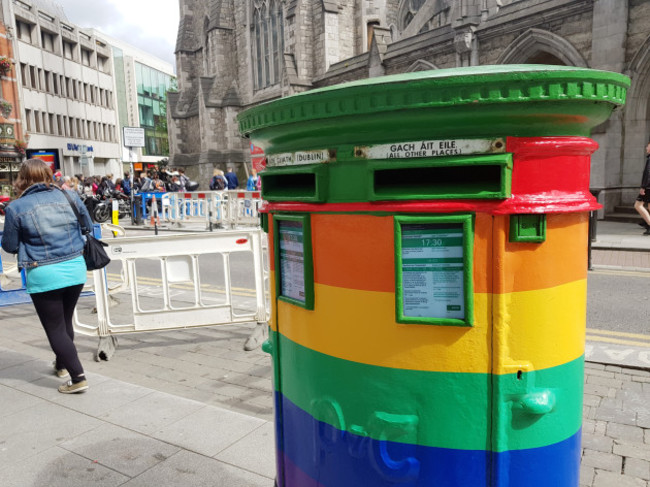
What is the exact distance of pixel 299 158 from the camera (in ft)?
5.96

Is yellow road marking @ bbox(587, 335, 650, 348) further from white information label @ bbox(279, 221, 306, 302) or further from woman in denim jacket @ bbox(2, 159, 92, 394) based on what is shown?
woman in denim jacket @ bbox(2, 159, 92, 394)

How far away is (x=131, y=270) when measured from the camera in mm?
5465

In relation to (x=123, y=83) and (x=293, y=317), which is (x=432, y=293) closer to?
(x=293, y=317)

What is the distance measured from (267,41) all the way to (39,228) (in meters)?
31.1

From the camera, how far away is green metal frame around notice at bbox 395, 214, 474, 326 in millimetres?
1521

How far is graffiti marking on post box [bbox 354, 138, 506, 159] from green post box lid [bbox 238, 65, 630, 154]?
21 mm

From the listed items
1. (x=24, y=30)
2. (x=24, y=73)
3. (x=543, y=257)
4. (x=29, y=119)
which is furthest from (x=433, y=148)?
(x=24, y=30)

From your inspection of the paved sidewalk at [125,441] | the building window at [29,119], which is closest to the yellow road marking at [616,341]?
the paved sidewalk at [125,441]

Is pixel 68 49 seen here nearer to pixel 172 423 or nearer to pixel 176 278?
pixel 176 278

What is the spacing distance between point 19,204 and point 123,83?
68389 mm

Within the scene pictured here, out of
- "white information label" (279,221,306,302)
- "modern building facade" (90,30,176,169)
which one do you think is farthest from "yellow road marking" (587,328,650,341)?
"modern building facade" (90,30,176,169)

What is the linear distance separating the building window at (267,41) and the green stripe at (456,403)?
103 feet

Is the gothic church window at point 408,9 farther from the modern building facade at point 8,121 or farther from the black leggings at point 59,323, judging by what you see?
the black leggings at point 59,323

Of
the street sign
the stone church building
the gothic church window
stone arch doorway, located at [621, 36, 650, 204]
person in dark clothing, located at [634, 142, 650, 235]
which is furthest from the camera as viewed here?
the gothic church window
